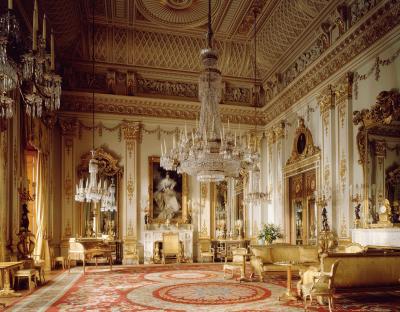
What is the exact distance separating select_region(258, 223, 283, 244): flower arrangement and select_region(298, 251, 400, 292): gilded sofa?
17.4ft

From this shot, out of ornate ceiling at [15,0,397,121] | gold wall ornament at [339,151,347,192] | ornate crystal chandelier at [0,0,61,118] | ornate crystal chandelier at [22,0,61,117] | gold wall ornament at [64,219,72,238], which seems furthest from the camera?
gold wall ornament at [64,219,72,238]

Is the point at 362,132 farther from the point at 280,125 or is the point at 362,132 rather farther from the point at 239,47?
the point at 239,47

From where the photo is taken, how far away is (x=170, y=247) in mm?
12000

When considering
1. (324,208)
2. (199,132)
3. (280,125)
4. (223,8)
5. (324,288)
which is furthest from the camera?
(280,125)

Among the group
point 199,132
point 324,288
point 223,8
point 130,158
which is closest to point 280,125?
point 223,8

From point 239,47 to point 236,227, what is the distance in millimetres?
5508

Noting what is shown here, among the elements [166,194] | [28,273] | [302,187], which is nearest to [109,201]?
[166,194]

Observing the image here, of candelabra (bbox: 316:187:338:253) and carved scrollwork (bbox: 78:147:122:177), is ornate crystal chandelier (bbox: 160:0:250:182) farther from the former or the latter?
carved scrollwork (bbox: 78:147:122:177)

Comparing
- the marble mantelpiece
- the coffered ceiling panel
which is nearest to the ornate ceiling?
the coffered ceiling panel

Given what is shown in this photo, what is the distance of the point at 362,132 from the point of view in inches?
327

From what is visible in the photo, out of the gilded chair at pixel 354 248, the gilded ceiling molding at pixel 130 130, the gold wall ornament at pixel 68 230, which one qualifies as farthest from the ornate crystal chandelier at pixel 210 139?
the gold wall ornament at pixel 68 230

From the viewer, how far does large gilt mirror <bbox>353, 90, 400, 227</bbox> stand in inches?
291

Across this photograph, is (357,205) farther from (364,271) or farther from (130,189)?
(130,189)

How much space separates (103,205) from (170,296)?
18.5 ft
